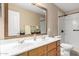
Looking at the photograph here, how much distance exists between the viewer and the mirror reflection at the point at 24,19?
1.97m

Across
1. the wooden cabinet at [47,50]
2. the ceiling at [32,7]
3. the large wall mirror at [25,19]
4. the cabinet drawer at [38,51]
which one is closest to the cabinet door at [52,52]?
the wooden cabinet at [47,50]

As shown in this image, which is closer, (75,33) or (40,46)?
(40,46)

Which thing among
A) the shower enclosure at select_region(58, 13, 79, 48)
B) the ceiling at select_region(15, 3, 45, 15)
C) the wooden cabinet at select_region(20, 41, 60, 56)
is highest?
the ceiling at select_region(15, 3, 45, 15)

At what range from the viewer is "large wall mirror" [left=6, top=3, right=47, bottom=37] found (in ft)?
6.45

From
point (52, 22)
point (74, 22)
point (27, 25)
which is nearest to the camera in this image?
point (27, 25)

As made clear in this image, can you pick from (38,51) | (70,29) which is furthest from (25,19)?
(70,29)

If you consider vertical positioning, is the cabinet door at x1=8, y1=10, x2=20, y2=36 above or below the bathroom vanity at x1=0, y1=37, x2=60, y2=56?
above

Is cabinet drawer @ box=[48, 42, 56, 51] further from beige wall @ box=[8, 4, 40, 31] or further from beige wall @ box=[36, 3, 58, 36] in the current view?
beige wall @ box=[8, 4, 40, 31]

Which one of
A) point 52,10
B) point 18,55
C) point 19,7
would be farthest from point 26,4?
point 18,55

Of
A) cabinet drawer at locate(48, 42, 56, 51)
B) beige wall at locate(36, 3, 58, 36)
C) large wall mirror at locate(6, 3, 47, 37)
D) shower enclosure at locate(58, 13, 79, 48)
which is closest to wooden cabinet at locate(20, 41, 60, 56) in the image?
cabinet drawer at locate(48, 42, 56, 51)

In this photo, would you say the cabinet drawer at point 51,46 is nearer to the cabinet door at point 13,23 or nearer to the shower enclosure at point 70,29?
the shower enclosure at point 70,29

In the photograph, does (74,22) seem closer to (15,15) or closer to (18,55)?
(15,15)

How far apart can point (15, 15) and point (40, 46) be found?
732 mm

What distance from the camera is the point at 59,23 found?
258 centimetres
